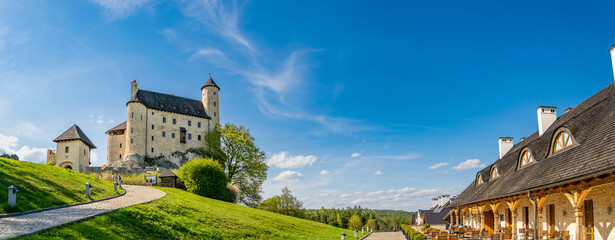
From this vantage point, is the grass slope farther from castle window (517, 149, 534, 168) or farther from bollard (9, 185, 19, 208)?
castle window (517, 149, 534, 168)

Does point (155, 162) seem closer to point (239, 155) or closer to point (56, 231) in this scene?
point (239, 155)

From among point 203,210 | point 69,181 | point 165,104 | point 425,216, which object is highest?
point 165,104

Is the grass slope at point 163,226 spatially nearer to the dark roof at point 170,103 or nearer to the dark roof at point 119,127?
the dark roof at point 170,103

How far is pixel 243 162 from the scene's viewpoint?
5734 centimetres

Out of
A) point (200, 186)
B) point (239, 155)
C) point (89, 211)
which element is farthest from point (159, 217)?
point (239, 155)

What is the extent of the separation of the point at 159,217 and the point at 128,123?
154 feet

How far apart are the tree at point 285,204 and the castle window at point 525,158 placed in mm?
40204

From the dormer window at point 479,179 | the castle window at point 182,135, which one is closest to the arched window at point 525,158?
the dormer window at point 479,179

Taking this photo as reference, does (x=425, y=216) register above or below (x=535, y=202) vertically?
below

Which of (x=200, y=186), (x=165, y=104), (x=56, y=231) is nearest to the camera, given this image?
(x=56, y=231)

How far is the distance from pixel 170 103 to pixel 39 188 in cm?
4825

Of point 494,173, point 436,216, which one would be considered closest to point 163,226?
point 494,173

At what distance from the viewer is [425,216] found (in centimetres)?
5447

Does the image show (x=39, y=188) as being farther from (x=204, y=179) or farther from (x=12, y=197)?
(x=204, y=179)
